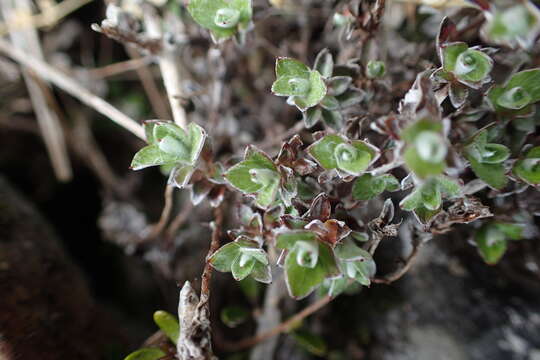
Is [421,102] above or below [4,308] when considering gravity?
above

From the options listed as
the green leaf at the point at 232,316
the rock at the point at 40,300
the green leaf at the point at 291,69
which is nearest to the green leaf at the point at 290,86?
the green leaf at the point at 291,69

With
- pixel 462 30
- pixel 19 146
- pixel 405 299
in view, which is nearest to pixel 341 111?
pixel 462 30

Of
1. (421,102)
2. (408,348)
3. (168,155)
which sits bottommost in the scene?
(408,348)

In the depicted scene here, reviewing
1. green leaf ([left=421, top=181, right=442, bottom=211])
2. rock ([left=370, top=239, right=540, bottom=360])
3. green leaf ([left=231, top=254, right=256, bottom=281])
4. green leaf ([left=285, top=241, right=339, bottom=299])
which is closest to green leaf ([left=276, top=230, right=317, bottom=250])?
green leaf ([left=285, top=241, right=339, bottom=299])

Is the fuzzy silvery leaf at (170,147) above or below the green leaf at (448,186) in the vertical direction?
above

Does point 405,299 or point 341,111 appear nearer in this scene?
point 341,111

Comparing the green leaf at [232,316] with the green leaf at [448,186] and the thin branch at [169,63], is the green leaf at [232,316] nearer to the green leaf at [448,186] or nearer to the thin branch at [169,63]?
the thin branch at [169,63]

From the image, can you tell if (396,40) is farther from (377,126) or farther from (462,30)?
(377,126)
